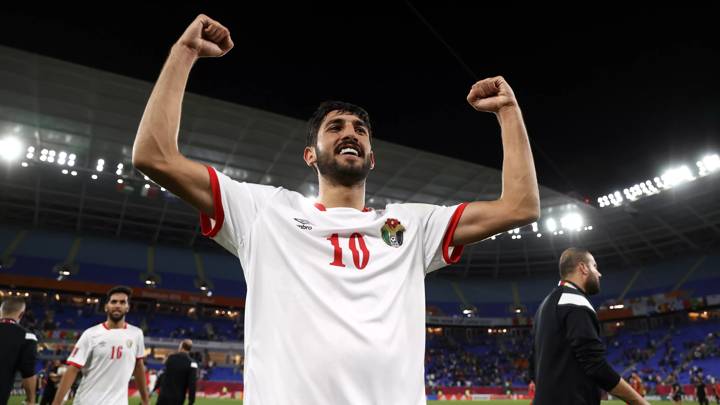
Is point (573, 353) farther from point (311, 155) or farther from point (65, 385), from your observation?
point (65, 385)

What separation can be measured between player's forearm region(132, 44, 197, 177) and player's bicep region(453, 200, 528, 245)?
1391mm

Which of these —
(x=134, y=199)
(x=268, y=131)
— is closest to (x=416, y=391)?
(x=268, y=131)

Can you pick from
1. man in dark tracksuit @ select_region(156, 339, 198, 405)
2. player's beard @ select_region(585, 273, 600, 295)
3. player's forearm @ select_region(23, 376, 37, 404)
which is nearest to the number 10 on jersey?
player's beard @ select_region(585, 273, 600, 295)

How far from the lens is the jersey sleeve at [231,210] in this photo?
2.10m

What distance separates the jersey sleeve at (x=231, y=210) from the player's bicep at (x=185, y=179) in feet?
0.10

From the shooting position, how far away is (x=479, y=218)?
2350 mm

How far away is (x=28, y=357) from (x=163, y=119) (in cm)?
590

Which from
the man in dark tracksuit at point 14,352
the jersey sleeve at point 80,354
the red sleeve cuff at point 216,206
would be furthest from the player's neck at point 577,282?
the man in dark tracksuit at point 14,352

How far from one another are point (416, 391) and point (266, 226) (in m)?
0.95

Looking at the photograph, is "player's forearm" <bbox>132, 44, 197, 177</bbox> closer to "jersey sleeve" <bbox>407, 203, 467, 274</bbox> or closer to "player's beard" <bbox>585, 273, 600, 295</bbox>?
"jersey sleeve" <bbox>407, 203, 467, 274</bbox>

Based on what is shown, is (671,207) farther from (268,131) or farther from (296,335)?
(296,335)

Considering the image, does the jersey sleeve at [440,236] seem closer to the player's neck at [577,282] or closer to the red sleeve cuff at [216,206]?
the red sleeve cuff at [216,206]

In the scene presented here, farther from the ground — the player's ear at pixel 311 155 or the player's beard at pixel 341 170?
the player's ear at pixel 311 155

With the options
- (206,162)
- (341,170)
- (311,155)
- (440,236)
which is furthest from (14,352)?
(206,162)
